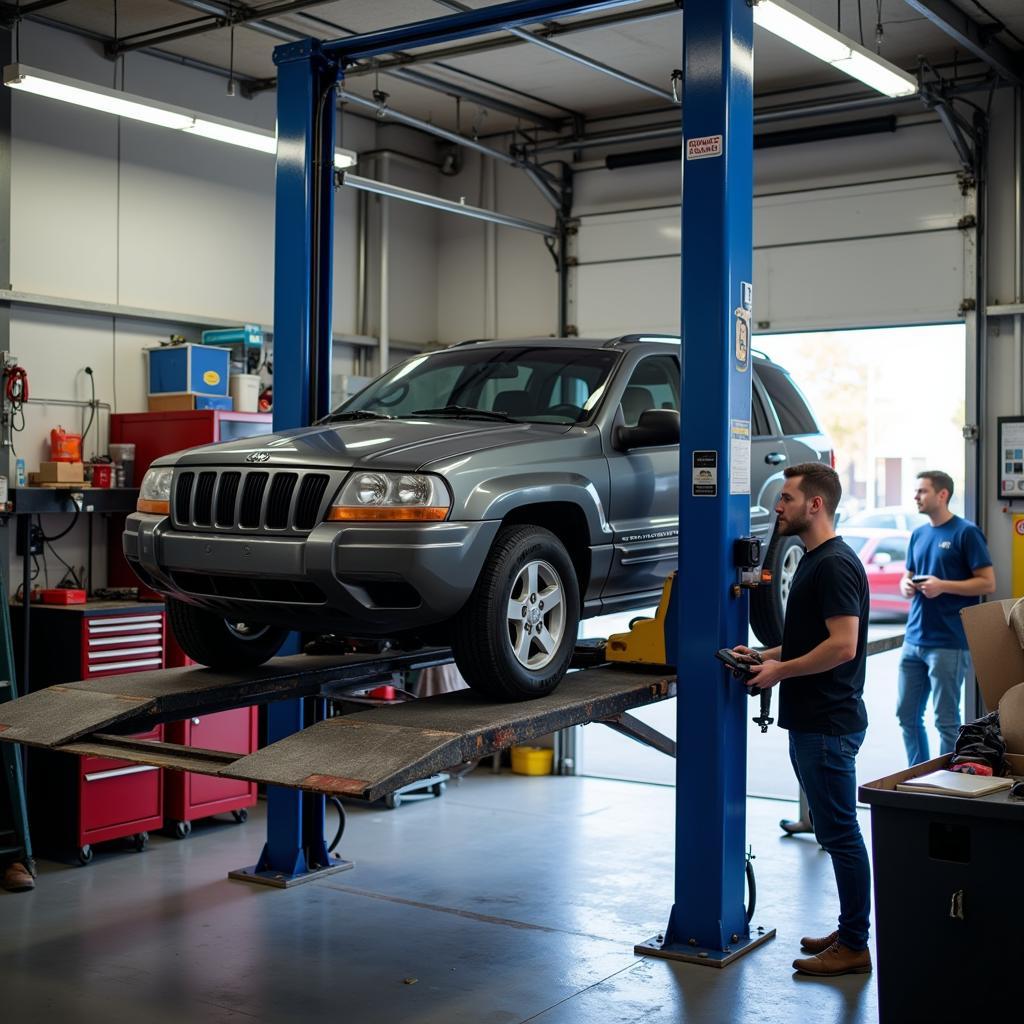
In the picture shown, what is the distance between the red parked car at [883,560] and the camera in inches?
377

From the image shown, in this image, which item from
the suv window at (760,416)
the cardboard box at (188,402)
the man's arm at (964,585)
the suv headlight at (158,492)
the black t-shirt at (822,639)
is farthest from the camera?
the cardboard box at (188,402)

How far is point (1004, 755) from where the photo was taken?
422 cm

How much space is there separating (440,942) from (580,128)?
668cm

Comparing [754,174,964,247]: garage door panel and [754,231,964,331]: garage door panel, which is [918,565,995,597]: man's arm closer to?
[754,231,964,331]: garage door panel

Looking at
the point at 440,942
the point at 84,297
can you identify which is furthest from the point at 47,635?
the point at 440,942

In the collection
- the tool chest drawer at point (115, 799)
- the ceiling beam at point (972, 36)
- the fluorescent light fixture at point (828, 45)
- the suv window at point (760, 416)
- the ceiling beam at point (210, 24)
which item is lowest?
the tool chest drawer at point (115, 799)

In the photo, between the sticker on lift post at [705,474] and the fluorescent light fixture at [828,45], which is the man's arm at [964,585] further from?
the sticker on lift post at [705,474]

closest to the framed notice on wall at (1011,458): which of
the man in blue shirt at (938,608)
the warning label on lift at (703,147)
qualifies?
the man in blue shirt at (938,608)

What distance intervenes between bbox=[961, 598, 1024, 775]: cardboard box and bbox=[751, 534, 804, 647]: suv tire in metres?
1.70

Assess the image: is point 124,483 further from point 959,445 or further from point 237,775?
point 959,445

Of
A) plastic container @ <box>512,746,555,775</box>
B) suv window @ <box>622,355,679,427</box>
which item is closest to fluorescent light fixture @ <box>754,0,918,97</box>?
suv window @ <box>622,355,679,427</box>

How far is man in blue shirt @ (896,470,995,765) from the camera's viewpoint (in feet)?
25.3

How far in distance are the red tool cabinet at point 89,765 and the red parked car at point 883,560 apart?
4.94 metres

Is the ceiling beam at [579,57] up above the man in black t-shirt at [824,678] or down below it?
above
